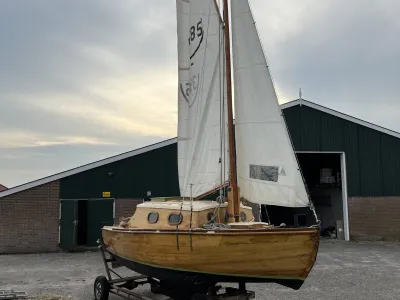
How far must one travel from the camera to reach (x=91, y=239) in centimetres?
2048

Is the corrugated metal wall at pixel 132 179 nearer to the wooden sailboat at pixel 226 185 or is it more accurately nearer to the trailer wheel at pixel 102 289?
the wooden sailboat at pixel 226 185

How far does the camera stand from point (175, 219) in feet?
30.1

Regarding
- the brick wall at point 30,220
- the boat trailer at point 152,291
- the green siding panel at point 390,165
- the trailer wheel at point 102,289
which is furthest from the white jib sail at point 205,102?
the green siding panel at point 390,165

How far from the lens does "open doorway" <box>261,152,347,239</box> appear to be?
26.6 m

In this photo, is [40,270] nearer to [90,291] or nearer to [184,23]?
[90,291]

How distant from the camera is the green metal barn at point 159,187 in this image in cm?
1962

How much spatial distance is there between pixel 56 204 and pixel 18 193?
5.97ft

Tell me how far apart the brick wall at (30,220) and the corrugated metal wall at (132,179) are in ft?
2.70

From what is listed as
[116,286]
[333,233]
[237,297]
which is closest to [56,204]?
[116,286]

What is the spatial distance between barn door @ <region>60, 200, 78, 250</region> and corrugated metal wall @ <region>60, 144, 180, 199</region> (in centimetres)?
40

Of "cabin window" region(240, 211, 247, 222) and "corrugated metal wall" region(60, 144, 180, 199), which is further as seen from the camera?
"corrugated metal wall" region(60, 144, 180, 199)

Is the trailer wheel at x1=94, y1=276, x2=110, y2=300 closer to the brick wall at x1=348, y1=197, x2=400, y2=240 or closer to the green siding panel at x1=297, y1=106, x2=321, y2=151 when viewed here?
the green siding panel at x1=297, y1=106, x2=321, y2=151

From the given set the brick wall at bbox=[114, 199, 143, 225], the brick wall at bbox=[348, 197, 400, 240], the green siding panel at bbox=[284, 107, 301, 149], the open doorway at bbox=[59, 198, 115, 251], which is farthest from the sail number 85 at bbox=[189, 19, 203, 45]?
the brick wall at bbox=[348, 197, 400, 240]

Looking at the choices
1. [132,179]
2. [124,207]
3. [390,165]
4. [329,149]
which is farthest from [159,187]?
[390,165]
